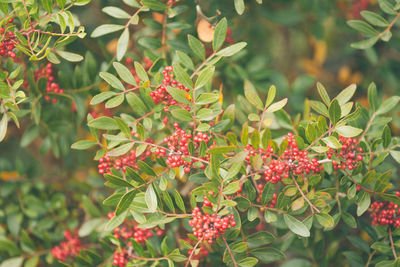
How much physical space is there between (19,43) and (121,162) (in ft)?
1.28

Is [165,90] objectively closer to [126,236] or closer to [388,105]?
[126,236]

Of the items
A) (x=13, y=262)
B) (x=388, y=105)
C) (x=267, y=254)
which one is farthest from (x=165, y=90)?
(x=13, y=262)

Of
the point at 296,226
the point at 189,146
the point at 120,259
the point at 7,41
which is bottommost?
the point at 120,259

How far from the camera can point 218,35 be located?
0.99 meters

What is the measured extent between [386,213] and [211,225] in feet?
1.56

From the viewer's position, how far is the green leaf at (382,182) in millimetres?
960

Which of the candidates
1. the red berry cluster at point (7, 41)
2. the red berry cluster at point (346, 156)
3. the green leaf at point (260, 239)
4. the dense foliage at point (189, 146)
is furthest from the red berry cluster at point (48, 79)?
the red berry cluster at point (346, 156)

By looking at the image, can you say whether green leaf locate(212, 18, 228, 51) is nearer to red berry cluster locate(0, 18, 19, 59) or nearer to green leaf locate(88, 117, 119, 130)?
green leaf locate(88, 117, 119, 130)

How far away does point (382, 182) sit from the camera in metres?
0.96

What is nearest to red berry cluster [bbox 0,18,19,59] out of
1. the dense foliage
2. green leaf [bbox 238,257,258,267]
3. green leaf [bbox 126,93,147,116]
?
the dense foliage

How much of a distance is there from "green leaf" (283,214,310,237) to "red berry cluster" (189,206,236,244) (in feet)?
0.49

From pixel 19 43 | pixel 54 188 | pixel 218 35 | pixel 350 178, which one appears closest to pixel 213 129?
pixel 218 35

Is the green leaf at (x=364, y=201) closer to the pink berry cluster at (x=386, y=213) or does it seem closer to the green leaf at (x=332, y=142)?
the pink berry cluster at (x=386, y=213)

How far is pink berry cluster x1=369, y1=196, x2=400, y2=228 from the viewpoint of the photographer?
3.25ft
